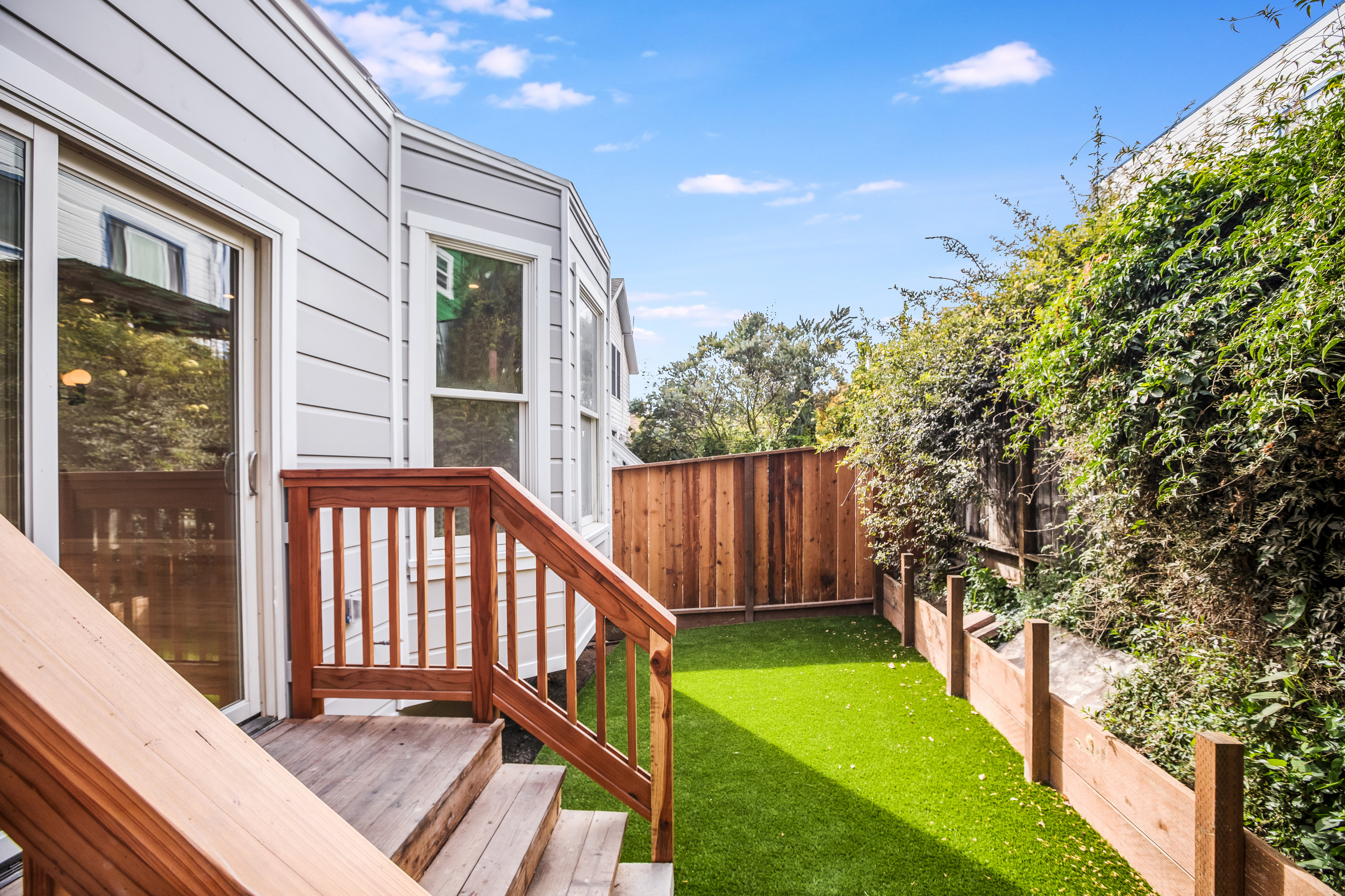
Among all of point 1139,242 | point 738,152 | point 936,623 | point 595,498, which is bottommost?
point 936,623

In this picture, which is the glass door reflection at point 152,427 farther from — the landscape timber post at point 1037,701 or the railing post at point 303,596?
the landscape timber post at point 1037,701

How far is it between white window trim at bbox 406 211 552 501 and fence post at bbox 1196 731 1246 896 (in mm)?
2942

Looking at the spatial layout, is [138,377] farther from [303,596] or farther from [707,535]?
[707,535]

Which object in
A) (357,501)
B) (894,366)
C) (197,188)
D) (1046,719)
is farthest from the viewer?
(894,366)

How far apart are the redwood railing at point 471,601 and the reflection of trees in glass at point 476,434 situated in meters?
0.94

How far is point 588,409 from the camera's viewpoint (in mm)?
4902

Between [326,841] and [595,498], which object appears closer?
[326,841]

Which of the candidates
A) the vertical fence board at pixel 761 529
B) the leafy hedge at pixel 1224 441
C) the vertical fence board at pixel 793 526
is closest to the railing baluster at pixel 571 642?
the leafy hedge at pixel 1224 441

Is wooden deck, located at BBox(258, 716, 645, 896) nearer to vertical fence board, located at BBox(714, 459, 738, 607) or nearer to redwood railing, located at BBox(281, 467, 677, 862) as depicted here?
redwood railing, located at BBox(281, 467, 677, 862)

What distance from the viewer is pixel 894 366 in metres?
4.66

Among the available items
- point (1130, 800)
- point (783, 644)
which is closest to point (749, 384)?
point (783, 644)

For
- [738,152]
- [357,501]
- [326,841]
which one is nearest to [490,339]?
[357,501]

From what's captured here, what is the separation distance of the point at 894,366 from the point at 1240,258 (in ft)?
8.54

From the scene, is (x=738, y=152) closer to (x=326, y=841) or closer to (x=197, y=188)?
(x=197, y=188)
